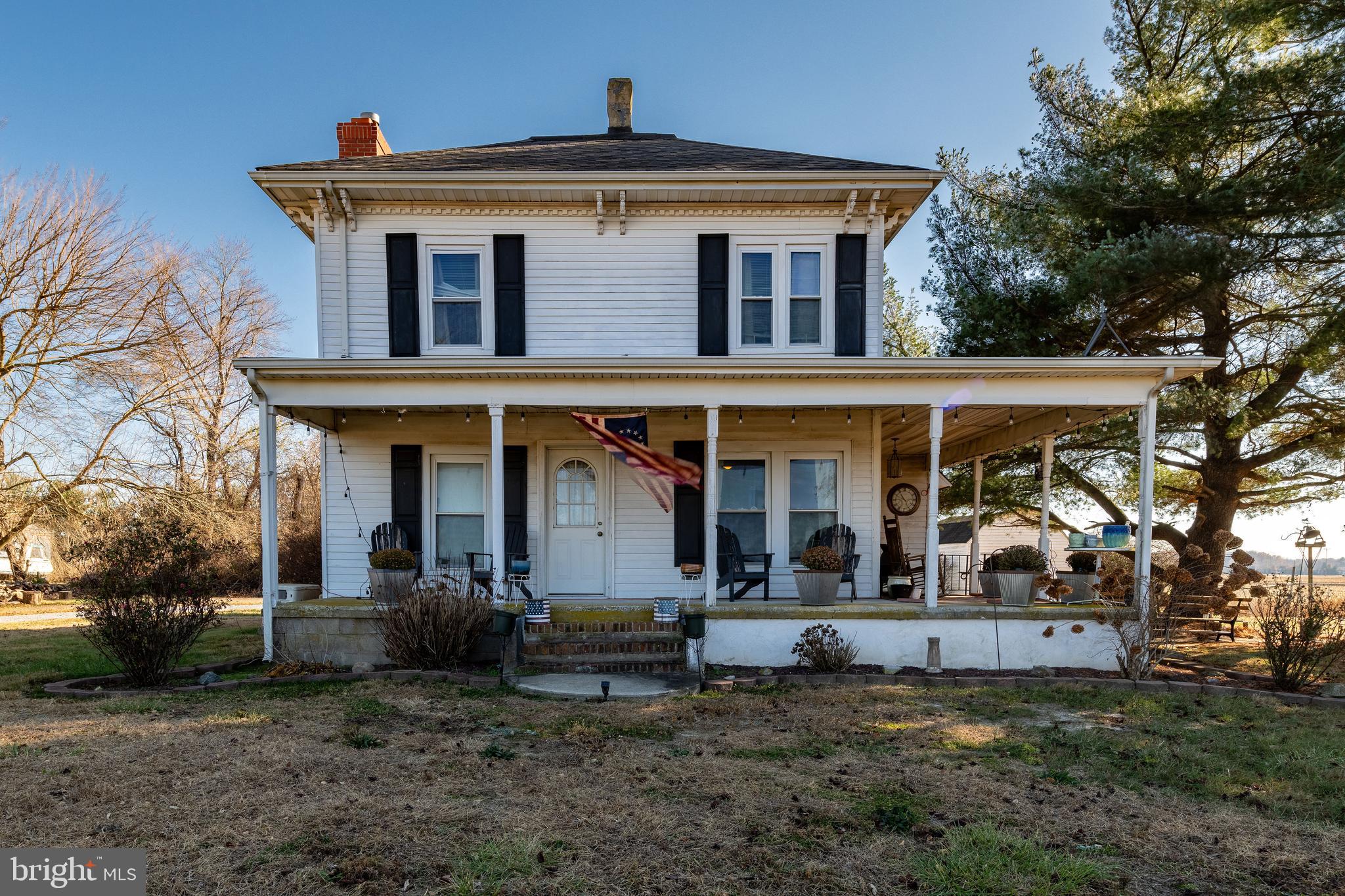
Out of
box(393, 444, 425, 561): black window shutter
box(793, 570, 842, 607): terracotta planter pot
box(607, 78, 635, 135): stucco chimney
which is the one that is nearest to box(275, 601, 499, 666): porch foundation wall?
box(393, 444, 425, 561): black window shutter

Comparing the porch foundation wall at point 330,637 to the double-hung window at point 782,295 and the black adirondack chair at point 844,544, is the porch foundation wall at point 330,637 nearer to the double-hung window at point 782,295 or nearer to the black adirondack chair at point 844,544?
the black adirondack chair at point 844,544

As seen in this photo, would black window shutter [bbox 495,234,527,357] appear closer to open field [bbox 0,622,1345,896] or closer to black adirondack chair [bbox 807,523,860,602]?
black adirondack chair [bbox 807,523,860,602]

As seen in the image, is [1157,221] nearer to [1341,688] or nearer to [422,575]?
[1341,688]

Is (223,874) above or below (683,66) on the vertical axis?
below

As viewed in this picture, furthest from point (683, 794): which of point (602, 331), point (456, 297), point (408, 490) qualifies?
point (456, 297)

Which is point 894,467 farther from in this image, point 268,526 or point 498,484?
point 268,526

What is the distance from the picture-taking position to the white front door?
391 inches

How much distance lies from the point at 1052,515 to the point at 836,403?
10.5m

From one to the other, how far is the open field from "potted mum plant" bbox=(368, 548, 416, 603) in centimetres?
183

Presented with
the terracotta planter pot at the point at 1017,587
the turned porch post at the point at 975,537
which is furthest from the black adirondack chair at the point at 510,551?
the turned porch post at the point at 975,537

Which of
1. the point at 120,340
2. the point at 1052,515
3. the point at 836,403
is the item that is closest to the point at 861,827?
the point at 836,403

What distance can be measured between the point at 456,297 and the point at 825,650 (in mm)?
6324

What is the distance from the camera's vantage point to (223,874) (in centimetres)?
316

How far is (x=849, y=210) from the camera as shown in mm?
9625
